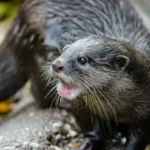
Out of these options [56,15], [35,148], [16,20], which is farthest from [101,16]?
[35,148]

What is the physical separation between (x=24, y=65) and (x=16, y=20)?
30 centimetres

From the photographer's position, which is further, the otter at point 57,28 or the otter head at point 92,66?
the otter at point 57,28

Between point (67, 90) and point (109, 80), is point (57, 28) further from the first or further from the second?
point (67, 90)

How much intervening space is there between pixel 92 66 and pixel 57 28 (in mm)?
864

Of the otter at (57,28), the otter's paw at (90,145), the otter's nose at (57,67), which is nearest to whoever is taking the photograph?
the otter's nose at (57,67)

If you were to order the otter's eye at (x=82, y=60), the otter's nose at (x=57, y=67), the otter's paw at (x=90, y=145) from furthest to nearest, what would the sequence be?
the otter's paw at (x=90, y=145)
the otter's eye at (x=82, y=60)
the otter's nose at (x=57, y=67)

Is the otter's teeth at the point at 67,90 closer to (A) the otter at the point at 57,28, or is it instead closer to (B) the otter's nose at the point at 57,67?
(B) the otter's nose at the point at 57,67

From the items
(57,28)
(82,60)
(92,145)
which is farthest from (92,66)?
(57,28)

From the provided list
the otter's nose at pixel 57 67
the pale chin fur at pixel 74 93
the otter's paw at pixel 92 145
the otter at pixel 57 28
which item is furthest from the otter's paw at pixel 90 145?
the otter's nose at pixel 57 67

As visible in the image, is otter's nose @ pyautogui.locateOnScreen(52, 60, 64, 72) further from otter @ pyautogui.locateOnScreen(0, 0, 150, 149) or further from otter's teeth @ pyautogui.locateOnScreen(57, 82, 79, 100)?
otter @ pyautogui.locateOnScreen(0, 0, 150, 149)

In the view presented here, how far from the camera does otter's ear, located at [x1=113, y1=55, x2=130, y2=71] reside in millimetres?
3689

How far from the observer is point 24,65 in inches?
187

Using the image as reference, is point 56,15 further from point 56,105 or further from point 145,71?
point 145,71

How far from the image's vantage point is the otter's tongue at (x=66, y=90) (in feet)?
11.6
